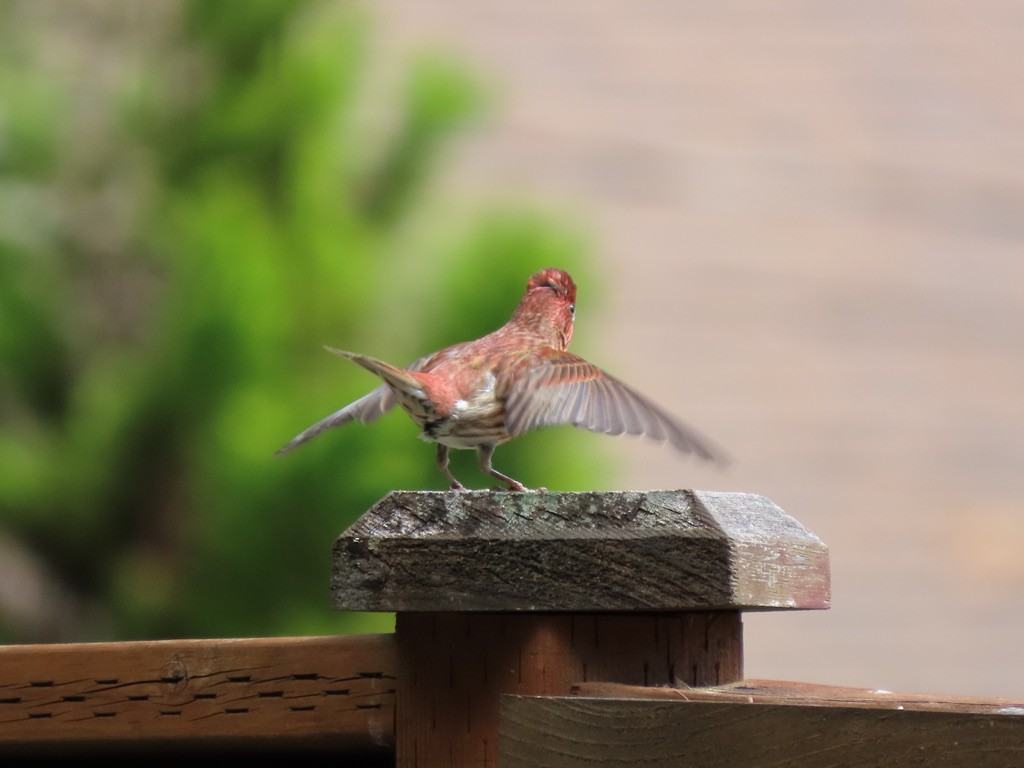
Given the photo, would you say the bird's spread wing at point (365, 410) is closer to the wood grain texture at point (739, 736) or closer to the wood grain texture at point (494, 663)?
the wood grain texture at point (494, 663)

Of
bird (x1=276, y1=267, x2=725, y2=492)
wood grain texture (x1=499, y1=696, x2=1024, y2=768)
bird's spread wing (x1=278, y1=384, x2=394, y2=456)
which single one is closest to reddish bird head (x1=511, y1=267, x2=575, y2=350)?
bird (x1=276, y1=267, x2=725, y2=492)

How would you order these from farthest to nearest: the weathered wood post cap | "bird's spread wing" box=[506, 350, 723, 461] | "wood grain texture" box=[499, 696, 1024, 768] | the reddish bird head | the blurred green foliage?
the blurred green foliage, the reddish bird head, "bird's spread wing" box=[506, 350, 723, 461], the weathered wood post cap, "wood grain texture" box=[499, 696, 1024, 768]

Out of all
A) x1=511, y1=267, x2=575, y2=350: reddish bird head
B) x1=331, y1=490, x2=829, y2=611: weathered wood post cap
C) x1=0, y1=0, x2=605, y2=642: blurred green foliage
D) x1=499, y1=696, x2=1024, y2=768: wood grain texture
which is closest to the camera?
x1=499, y1=696, x2=1024, y2=768: wood grain texture

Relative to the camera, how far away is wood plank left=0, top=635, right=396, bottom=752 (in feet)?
4.27

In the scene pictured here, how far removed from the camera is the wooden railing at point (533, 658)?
3.71ft

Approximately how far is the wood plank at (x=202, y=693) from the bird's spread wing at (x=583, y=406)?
0.71 meters

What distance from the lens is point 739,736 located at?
43.5 inches

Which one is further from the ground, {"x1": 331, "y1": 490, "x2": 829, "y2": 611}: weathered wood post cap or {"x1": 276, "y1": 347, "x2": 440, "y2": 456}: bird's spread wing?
{"x1": 276, "y1": 347, "x2": 440, "y2": 456}: bird's spread wing

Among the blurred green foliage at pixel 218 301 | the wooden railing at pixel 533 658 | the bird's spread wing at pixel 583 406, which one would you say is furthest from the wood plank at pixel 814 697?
the blurred green foliage at pixel 218 301

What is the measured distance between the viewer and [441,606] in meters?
1.23

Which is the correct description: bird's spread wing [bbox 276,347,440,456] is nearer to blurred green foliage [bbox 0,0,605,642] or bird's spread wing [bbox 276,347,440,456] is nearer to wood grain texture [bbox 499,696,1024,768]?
wood grain texture [bbox 499,696,1024,768]

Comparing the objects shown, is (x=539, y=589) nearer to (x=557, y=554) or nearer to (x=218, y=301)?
(x=557, y=554)

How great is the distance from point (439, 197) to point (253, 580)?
1.56 meters

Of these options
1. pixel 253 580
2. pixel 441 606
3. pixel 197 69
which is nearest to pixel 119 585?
pixel 253 580
